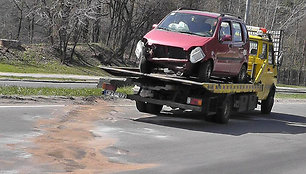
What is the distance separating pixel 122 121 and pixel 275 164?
13.6 ft

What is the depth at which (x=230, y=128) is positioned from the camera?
13578 millimetres

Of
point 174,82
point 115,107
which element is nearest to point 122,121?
point 174,82

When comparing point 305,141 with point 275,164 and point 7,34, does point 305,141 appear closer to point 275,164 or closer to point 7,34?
point 275,164

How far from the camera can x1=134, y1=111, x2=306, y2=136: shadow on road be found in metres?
12.9

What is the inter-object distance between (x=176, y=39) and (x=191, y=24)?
3.26ft

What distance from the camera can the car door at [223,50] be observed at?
43.3 ft

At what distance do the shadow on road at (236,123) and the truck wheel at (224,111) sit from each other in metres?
0.16

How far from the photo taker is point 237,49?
14.4 meters

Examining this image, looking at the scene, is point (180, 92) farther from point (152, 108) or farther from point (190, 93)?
point (152, 108)

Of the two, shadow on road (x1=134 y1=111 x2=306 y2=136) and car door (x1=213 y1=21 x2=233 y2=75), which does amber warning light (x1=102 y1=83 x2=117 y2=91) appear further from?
car door (x1=213 y1=21 x2=233 y2=75)

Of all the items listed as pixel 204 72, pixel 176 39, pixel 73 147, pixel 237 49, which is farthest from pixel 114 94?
pixel 73 147

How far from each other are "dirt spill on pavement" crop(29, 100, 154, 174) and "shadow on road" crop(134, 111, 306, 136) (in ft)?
6.39

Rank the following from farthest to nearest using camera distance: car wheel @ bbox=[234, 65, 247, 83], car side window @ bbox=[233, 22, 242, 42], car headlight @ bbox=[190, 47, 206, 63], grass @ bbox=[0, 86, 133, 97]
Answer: grass @ bbox=[0, 86, 133, 97], car wheel @ bbox=[234, 65, 247, 83], car side window @ bbox=[233, 22, 242, 42], car headlight @ bbox=[190, 47, 206, 63]

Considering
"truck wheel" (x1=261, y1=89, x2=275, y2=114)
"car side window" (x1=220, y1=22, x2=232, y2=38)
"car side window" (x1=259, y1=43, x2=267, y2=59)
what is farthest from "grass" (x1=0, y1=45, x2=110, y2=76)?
"car side window" (x1=220, y1=22, x2=232, y2=38)
